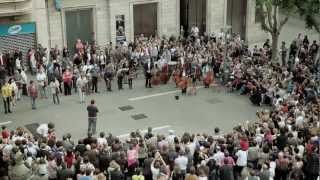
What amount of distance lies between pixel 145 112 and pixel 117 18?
8.81 metres

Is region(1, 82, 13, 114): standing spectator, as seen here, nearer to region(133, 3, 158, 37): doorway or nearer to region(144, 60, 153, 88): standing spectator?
region(144, 60, 153, 88): standing spectator

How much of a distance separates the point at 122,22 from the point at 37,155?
53.9 ft

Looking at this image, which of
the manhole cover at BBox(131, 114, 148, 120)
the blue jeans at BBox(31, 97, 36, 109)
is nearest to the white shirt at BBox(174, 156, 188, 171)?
the manhole cover at BBox(131, 114, 148, 120)

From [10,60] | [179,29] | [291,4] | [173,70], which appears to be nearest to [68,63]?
[10,60]

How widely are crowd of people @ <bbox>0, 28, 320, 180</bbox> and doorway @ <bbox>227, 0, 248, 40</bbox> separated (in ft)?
14.3

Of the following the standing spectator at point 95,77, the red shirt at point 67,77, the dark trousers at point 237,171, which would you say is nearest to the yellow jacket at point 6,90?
the red shirt at point 67,77

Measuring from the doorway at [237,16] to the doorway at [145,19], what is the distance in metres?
5.10

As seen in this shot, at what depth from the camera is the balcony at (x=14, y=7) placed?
2862 cm

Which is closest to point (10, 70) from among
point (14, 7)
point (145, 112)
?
point (14, 7)

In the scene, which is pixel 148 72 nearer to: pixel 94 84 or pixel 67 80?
pixel 94 84

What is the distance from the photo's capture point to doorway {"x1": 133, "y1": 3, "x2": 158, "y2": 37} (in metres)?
34.0

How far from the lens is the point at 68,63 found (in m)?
29.2

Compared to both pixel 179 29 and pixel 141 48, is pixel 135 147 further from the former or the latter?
pixel 179 29

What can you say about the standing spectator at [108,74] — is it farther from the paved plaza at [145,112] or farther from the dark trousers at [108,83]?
the paved plaza at [145,112]
